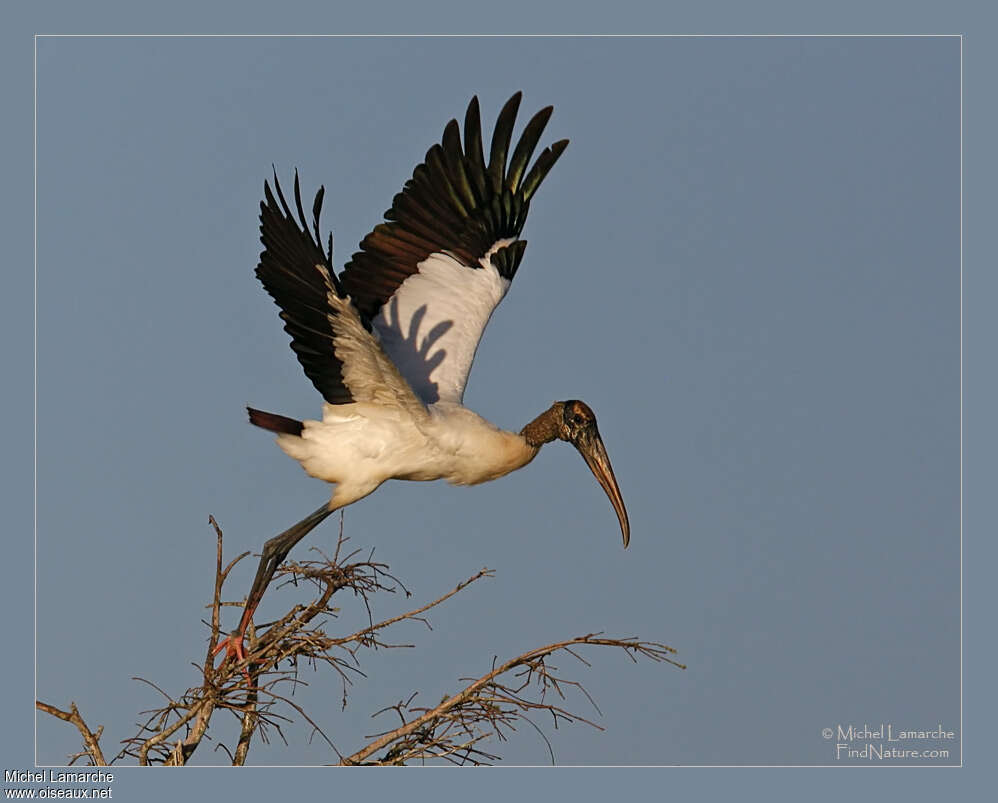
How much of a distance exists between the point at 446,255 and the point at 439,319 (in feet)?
1.43

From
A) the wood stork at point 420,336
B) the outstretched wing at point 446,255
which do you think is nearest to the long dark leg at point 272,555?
the wood stork at point 420,336

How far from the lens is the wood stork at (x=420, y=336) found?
8.61 metres

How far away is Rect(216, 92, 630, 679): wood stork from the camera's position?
28.2 ft

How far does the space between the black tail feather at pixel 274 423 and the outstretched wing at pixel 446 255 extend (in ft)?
2.99

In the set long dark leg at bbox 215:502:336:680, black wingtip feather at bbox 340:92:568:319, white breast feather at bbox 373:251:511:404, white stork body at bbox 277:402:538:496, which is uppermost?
black wingtip feather at bbox 340:92:568:319

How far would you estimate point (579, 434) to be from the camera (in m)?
9.77

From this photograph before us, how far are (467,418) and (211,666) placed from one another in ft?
7.52

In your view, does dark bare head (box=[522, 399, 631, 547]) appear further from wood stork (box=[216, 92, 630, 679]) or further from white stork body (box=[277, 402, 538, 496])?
white stork body (box=[277, 402, 538, 496])

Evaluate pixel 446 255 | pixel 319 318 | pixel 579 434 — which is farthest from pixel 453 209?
pixel 319 318

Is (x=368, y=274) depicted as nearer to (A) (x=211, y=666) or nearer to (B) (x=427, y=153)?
(B) (x=427, y=153)

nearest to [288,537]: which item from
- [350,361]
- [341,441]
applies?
[341,441]

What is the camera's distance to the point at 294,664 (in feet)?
25.7

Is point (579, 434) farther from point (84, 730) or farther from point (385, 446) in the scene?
point (84, 730)

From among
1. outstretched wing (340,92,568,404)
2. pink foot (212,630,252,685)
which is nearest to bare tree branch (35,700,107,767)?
pink foot (212,630,252,685)
